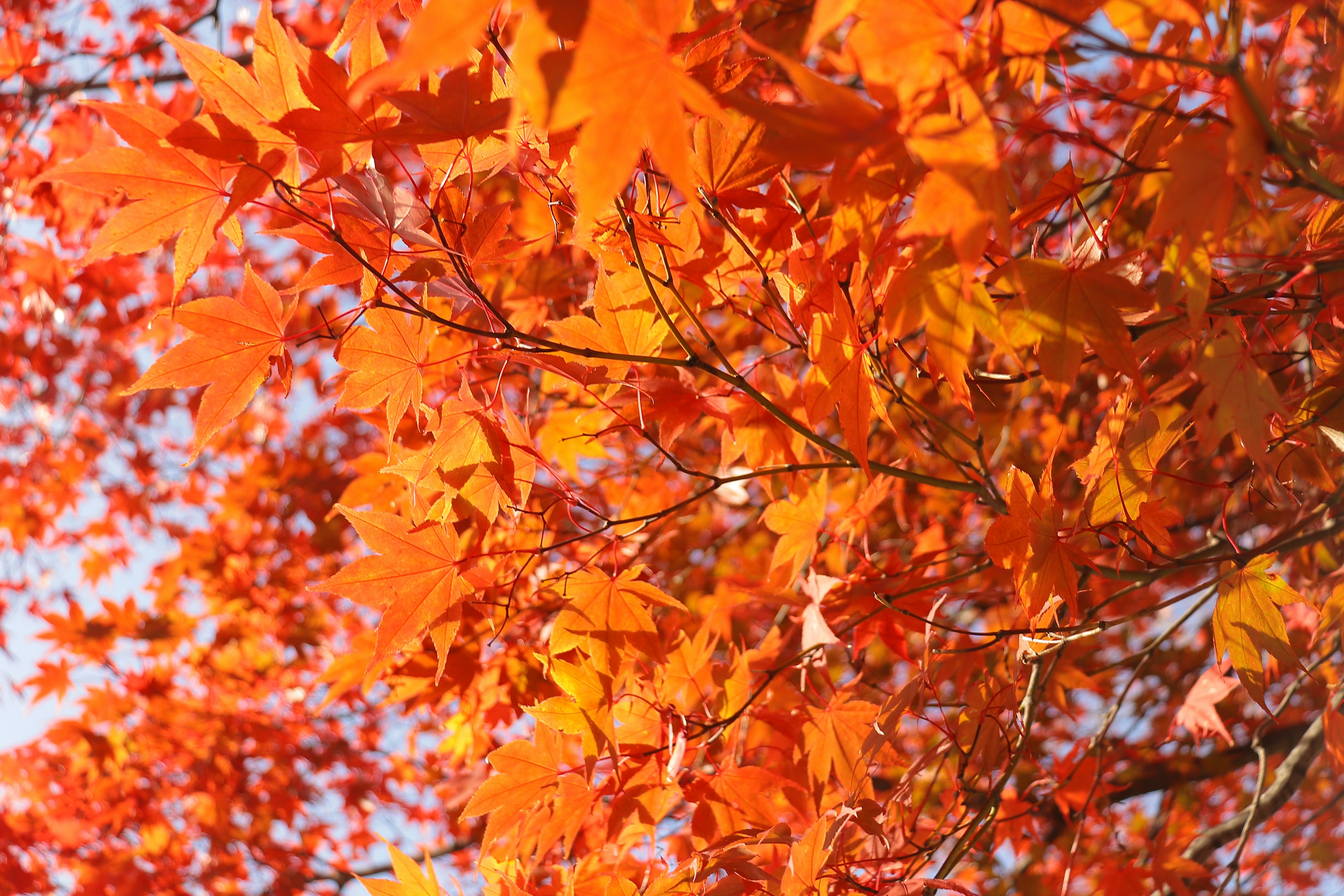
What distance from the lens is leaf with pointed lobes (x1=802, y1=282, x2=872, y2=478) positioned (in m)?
1.14

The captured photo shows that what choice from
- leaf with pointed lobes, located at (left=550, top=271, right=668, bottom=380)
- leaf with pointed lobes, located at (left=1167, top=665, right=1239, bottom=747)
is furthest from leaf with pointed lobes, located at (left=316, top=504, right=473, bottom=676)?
leaf with pointed lobes, located at (left=1167, top=665, right=1239, bottom=747)

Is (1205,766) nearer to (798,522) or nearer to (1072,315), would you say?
(798,522)

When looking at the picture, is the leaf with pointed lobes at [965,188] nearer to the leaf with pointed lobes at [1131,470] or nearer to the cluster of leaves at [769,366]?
the cluster of leaves at [769,366]

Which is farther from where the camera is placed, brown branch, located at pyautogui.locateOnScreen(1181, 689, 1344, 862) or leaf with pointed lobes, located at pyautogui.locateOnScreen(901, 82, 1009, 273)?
brown branch, located at pyautogui.locateOnScreen(1181, 689, 1344, 862)

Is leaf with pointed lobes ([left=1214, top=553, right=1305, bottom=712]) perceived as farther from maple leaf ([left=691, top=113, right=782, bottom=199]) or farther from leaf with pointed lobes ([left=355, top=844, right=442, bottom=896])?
leaf with pointed lobes ([left=355, top=844, right=442, bottom=896])

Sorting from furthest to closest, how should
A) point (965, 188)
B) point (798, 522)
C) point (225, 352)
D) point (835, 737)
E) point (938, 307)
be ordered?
point (798, 522)
point (835, 737)
point (225, 352)
point (938, 307)
point (965, 188)

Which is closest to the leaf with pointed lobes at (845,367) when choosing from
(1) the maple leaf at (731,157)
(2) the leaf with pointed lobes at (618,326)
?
(1) the maple leaf at (731,157)

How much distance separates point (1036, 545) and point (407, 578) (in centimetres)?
93

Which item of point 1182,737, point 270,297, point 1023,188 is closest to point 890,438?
point 1182,737

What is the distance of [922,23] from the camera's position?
75 centimetres

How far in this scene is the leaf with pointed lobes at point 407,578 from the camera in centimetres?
125

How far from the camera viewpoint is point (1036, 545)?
1.23 metres

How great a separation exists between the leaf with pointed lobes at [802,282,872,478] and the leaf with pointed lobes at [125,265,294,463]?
2.39ft

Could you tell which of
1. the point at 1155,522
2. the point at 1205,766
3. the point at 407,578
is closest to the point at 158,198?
the point at 407,578
